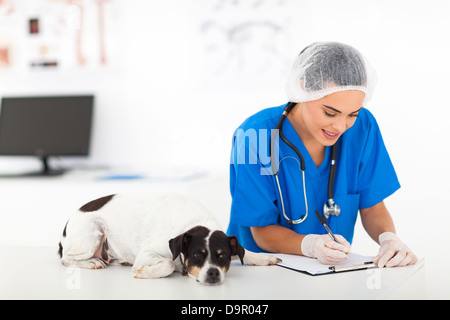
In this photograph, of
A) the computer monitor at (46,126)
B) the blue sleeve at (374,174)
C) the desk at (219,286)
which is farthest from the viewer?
the computer monitor at (46,126)

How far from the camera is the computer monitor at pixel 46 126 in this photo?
10.7ft

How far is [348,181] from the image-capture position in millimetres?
1729

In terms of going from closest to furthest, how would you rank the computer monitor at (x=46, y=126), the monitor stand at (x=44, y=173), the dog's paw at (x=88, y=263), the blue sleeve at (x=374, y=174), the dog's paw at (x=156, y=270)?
the dog's paw at (x=156, y=270) < the dog's paw at (x=88, y=263) < the blue sleeve at (x=374, y=174) < the monitor stand at (x=44, y=173) < the computer monitor at (x=46, y=126)

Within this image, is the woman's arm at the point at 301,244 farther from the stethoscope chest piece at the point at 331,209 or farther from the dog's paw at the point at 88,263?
the dog's paw at the point at 88,263

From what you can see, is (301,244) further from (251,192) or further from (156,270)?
(156,270)

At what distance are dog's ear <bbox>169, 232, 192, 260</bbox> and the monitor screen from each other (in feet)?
7.17

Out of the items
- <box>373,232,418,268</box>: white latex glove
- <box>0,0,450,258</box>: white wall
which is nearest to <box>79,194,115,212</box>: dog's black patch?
<box>373,232,418,268</box>: white latex glove

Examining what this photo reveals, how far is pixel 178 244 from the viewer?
1.18 meters

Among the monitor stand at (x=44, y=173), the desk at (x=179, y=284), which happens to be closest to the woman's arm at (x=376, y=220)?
the desk at (x=179, y=284)

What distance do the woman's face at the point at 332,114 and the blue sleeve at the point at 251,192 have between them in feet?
0.65

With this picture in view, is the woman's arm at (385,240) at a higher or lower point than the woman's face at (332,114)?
lower
